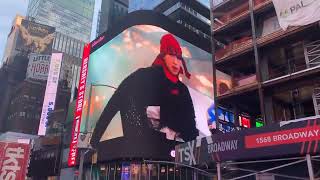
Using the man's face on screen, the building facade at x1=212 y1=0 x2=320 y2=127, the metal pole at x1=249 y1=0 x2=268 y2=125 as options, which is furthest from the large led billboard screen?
the metal pole at x1=249 y1=0 x2=268 y2=125

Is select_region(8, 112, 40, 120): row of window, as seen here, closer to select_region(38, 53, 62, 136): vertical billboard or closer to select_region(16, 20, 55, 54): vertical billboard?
select_region(16, 20, 55, 54): vertical billboard

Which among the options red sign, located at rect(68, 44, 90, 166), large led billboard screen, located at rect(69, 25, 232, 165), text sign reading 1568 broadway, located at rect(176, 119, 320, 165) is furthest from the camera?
red sign, located at rect(68, 44, 90, 166)

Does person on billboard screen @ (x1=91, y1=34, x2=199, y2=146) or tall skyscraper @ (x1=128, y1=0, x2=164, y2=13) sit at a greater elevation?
tall skyscraper @ (x1=128, y1=0, x2=164, y2=13)

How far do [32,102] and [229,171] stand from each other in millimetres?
119418

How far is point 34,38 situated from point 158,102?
374ft

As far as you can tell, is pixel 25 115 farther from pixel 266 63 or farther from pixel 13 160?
pixel 266 63

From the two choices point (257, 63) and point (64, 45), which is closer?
point (257, 63)

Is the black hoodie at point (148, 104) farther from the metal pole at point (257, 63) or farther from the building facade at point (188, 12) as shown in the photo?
the building facade at point (188, 12)

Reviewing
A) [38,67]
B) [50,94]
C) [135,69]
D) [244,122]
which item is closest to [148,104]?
[135,69]

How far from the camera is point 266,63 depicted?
1254 inches

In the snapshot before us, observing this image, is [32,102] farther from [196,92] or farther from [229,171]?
[229,171]

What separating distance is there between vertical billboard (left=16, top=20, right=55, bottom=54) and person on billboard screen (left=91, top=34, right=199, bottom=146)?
103 meters

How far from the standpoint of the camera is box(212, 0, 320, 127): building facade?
29.0 metres

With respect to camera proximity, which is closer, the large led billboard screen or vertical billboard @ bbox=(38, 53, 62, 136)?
the large led billboard screen
